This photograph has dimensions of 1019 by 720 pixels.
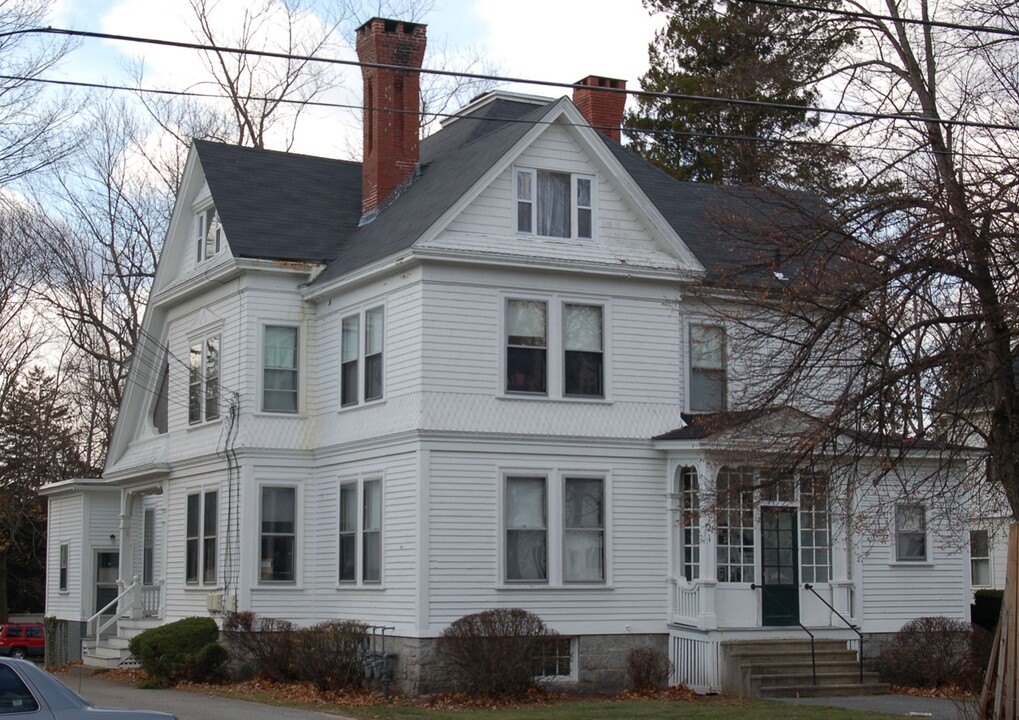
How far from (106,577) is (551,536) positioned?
52.9 ft

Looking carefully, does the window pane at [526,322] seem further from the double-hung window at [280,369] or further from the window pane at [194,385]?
the window pane at [194,385]

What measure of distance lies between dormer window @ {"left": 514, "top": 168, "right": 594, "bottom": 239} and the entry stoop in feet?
25.8

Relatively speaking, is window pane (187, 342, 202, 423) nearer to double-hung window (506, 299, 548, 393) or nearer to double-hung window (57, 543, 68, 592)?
double-hung window (506, 299, 548, 393)

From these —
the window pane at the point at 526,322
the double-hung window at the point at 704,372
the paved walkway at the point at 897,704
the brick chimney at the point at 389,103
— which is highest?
the brick chimney at the point at 389,103

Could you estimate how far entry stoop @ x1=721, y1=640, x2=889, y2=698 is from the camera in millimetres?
24266

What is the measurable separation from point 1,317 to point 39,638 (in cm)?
1043

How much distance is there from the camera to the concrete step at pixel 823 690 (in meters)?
24.2

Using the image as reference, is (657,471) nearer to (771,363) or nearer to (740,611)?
(740,611)

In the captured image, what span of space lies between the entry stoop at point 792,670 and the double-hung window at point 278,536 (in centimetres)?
856

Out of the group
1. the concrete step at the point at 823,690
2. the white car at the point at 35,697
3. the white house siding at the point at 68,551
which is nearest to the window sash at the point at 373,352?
the concrete step at the point at 823,690

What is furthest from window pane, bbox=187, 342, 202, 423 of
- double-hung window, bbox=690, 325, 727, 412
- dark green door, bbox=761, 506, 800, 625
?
dark green door, bbox=761, 506, 800, 625

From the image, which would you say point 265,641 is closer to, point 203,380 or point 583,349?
point 203,380

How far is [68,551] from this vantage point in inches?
1494

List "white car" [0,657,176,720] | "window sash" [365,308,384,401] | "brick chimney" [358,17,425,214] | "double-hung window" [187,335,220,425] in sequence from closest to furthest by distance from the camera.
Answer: "white car" [0,657,176,720], "window sash" [365,308,384,401], "double-hung window" [187,335,220,425], "brick chimney" [358,17,425,214]
